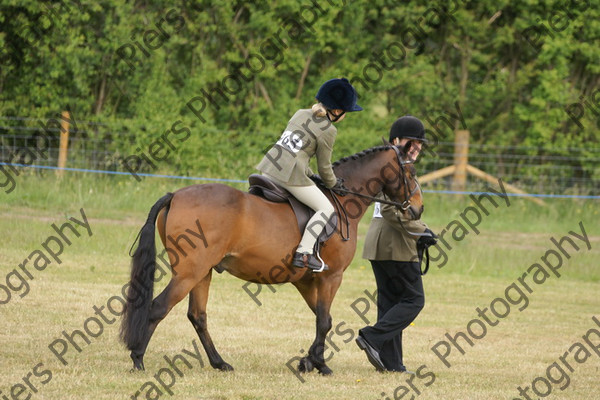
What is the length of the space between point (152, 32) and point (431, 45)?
293 inches

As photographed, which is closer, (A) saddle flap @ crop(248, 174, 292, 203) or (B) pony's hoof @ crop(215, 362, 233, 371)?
(B) pony's hoof @ crop(215, 362, 233, 371)

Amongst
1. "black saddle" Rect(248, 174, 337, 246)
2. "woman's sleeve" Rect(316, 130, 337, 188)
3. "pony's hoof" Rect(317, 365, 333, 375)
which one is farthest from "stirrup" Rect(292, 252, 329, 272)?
"pony's hoof" Rect(317, 365, 333, 375)

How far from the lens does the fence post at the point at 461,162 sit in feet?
59.9

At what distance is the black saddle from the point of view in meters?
7.15

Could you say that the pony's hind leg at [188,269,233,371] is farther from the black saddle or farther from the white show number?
the white show number

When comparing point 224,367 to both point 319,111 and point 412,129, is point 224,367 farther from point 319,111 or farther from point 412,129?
point 412,129

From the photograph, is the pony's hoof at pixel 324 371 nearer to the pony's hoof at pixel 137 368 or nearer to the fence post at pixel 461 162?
the pony's hoof at pixel 137 368

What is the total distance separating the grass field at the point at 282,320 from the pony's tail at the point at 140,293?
285mm

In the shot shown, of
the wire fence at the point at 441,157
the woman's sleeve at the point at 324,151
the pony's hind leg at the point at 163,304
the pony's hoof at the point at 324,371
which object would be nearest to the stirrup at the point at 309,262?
the woman's sleeve at the point at 324,151

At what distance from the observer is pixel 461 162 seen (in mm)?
18266

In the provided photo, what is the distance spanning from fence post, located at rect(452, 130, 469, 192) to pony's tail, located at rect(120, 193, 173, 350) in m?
12.3

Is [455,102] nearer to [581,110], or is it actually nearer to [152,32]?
[581,110]

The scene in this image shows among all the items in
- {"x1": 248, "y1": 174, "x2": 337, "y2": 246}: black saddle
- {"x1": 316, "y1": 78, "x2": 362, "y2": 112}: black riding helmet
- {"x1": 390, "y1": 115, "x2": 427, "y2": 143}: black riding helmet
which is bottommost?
{"x1": 248, "y1": 174, "x2": 337, "y2": 246}: black saddle

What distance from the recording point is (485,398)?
21.3 ft
